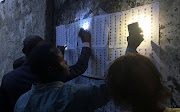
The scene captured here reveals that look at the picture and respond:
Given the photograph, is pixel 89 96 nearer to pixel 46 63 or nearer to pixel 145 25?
pixel 46 63

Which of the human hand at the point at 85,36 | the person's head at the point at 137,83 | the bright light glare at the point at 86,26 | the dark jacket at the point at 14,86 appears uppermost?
the bright light glare at the point at 86,26

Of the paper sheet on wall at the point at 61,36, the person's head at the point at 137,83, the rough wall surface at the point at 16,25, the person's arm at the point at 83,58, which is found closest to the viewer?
the person's head at the point at 137,83

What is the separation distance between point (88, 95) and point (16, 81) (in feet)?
2.54

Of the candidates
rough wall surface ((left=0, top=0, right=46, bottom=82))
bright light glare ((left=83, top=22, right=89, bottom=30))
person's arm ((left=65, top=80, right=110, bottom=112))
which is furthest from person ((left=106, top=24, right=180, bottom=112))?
rough wall surface ((left=0, top=0, right=46, bottom=82))

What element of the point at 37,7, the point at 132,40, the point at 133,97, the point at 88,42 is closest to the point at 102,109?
the point at 88,42

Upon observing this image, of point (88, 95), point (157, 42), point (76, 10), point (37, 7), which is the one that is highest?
point (37, 7)

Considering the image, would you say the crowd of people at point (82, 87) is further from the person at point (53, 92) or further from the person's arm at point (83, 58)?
the person's arm at point (83, 58)

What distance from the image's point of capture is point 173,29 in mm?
1115

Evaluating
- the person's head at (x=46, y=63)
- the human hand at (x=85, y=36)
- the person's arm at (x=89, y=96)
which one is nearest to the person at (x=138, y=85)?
the person's arm at (x=89, y=96)

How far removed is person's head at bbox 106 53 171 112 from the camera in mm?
684

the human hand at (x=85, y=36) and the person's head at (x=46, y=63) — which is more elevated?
the human hand at (x=85, y=36)

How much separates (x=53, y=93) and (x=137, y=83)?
520 millimetres

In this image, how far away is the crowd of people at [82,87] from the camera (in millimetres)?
693

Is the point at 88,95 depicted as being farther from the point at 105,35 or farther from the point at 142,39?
the point at 105,35
